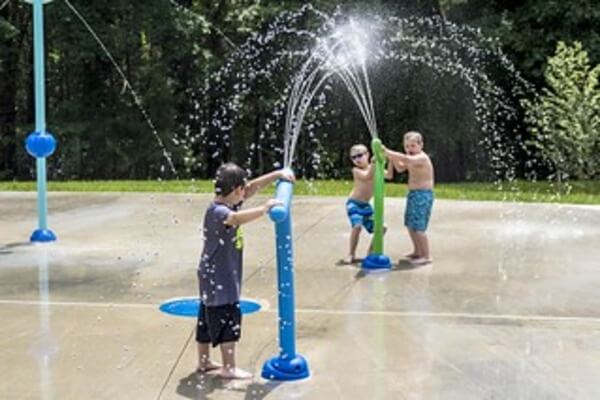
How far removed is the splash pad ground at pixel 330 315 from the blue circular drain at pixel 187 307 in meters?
0.09

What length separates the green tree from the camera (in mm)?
16609

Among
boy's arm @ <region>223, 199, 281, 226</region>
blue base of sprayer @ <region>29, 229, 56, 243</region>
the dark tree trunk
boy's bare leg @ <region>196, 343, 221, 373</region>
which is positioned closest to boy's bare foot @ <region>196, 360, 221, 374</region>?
boy's bare leg @ <region>196, 343, 221, 373</region>

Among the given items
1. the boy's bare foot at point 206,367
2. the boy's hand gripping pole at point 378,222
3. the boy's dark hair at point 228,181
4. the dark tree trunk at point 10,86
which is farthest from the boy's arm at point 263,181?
the dark tree trunk at point 10,86

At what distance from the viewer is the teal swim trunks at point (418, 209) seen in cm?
757

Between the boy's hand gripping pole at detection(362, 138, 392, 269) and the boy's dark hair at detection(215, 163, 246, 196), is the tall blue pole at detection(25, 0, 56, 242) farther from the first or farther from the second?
the boy's dark hair at detection(215, 163, 246, 196)

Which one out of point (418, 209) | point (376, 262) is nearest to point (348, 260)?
point (376, 262)

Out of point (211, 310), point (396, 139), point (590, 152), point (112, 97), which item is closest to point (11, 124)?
point (112, 97)

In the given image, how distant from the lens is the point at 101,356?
187 inches

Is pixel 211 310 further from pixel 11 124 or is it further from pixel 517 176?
pixel 11 124

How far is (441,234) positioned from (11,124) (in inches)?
739

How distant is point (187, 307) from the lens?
596 cm

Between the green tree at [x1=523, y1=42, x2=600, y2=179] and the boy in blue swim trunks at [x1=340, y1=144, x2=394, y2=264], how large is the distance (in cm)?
1007

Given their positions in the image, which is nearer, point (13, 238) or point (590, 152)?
point (13, 238)

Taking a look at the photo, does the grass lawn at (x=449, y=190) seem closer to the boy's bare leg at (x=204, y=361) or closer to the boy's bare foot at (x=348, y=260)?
the boy's bare foot at (x=348, y=260)
